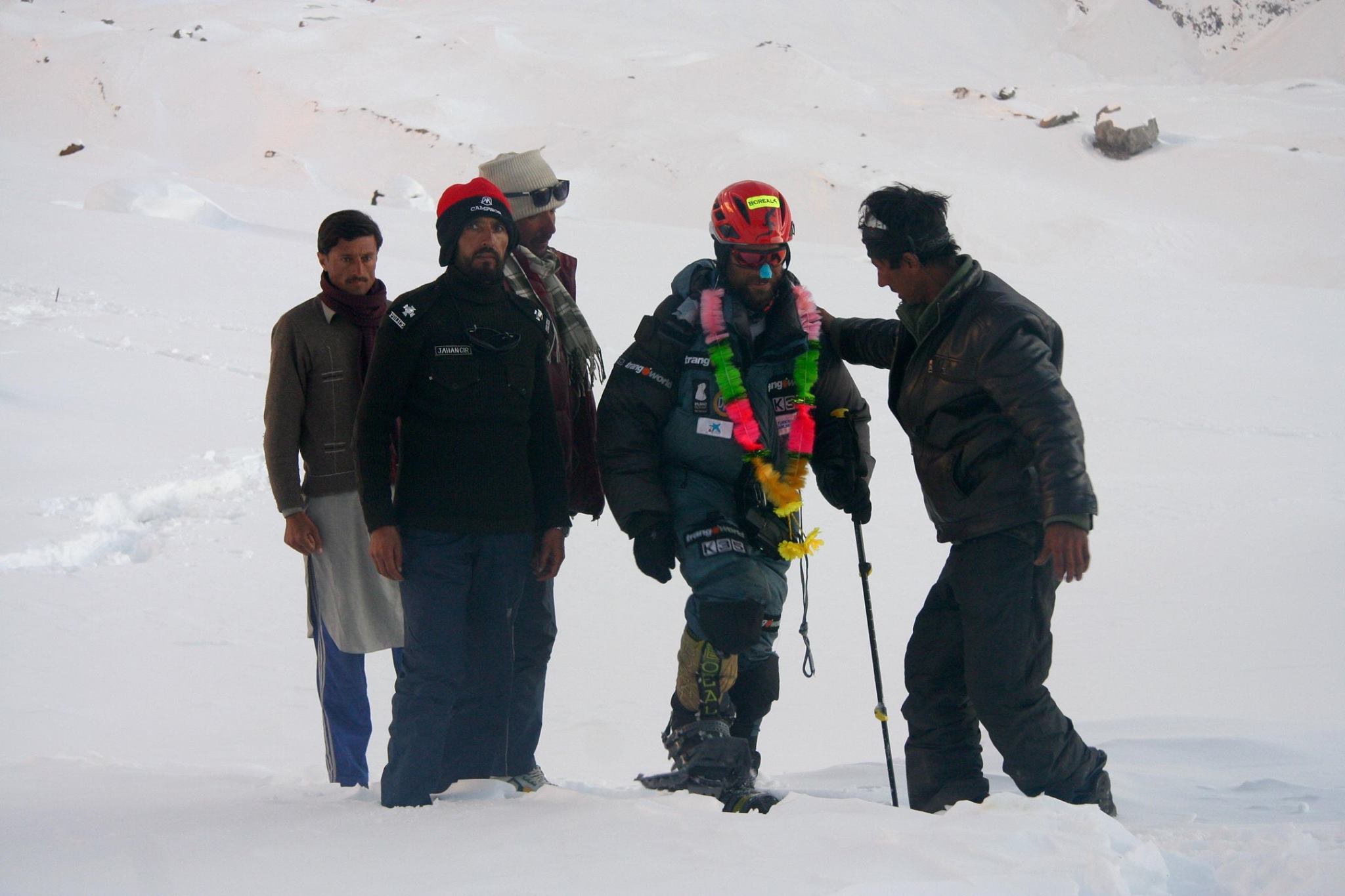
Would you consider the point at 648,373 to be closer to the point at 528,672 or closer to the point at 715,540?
the point at 715,540

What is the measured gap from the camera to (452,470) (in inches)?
144

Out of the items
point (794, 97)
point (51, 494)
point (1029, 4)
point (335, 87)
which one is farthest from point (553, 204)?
point (1029, 4)

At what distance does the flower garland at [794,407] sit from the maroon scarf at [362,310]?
1.09m

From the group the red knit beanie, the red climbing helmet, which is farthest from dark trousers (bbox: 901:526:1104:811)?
the red knit beanie

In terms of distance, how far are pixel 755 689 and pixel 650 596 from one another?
3.03m

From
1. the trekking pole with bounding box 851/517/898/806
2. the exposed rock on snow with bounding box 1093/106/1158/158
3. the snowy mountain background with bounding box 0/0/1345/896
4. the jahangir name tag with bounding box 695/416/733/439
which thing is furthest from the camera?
the exposed rock on snow with bounding box 1093/106/1158/158

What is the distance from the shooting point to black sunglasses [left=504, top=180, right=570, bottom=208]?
433 cm

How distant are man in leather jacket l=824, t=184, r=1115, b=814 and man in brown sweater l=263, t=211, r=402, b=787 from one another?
165 cm

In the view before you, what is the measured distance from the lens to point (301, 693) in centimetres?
554

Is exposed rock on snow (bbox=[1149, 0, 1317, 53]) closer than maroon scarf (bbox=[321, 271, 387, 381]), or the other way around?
maroon scarf (bbox=[321, 271, 387, 381])

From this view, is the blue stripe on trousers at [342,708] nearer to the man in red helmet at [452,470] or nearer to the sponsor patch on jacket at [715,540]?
the man in red helmet at [452,470]

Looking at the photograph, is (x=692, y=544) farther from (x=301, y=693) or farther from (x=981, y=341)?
(x=301, y=693)

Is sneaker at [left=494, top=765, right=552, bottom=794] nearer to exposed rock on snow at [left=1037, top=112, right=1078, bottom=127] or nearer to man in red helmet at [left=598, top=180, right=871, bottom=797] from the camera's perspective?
man in red helmet at [left=598, top=180, right=871, bottom=797]

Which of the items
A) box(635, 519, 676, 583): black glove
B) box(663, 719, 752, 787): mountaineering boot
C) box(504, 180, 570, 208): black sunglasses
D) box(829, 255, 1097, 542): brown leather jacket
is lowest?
box(663, 719, 752, 787): mountaineering boot
